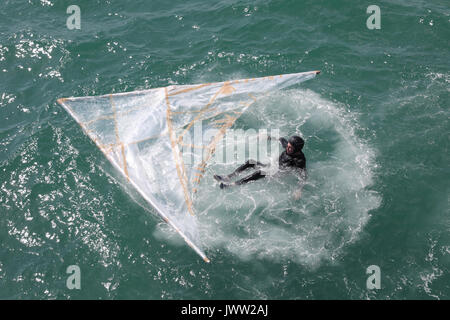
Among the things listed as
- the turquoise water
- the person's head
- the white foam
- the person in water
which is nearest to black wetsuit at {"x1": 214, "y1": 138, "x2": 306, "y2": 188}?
the person in water

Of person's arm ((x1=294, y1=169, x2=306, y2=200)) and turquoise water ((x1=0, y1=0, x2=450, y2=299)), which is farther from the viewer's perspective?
person's arm ((x1=294, y1=169, x2=306, y2=200))

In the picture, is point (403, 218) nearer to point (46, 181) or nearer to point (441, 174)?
point (441, 174)

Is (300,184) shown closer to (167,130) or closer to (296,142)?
(296,142)

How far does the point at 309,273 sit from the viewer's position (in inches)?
577

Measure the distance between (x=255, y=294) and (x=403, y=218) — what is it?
7.09 meters

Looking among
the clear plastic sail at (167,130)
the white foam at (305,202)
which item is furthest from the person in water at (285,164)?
the clear plastic sail at (167,130)

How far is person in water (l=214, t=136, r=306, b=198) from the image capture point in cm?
1628

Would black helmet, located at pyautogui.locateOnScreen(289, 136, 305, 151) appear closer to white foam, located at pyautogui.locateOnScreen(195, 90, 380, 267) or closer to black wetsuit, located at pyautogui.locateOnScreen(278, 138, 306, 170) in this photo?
black wetsuit, located at pyautogui.locateOnScreen(278, 138, 306, 170)

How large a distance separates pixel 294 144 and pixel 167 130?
5.26 metres

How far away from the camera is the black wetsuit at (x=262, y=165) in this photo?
653 inches

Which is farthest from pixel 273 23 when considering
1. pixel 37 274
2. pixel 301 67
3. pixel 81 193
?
pixel 37 274

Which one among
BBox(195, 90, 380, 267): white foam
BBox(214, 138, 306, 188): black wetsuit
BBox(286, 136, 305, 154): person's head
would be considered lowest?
BBox(195, 90, 380, 267): white foam

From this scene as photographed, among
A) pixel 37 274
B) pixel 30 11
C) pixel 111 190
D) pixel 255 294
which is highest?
pixel 30 11

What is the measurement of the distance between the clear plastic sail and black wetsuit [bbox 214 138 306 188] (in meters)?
1.84
